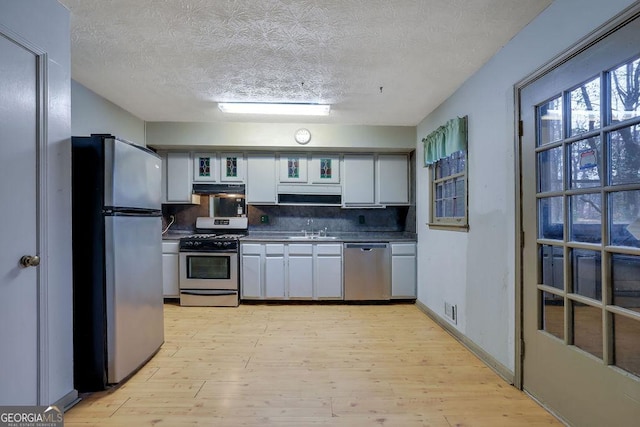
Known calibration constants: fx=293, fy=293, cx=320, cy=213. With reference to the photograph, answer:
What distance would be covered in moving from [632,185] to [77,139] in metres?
3.07

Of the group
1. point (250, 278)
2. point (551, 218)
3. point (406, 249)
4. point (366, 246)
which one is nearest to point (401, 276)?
point (406, 249)

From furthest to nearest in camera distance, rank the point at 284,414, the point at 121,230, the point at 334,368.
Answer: the point at 334,368, the point at 121,230, the point at 284,414

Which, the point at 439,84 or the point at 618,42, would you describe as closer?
the point at 618,42

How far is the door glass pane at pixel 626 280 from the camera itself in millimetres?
1288

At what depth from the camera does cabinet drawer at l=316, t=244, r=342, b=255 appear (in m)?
3.99

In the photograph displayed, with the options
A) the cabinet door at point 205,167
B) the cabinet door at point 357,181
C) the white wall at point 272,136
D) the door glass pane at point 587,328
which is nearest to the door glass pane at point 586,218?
the door glass pane at point 587,328

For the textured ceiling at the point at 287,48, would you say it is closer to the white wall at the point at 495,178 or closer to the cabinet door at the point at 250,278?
the white wall at the point at 495,178

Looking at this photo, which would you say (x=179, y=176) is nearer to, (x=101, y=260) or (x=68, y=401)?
(x=101, y=260)

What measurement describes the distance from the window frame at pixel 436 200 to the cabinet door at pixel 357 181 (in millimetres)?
922

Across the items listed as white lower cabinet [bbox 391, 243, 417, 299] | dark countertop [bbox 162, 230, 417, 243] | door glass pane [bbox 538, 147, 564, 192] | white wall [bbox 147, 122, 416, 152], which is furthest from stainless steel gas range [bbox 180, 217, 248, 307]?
door glass pane [bbox 538, 147, 564, 192]

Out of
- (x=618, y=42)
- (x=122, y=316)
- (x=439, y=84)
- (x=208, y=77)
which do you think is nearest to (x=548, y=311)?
(x=618, y=42)

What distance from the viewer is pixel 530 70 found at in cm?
189

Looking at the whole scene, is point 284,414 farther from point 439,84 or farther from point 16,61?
point 439,84

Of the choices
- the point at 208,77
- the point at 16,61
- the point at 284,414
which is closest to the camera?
the point at 16,61
